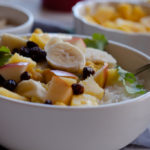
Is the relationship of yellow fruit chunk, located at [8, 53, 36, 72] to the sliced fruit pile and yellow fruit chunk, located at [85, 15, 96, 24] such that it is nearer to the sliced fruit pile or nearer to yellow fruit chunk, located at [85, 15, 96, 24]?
the sliced fruit pile

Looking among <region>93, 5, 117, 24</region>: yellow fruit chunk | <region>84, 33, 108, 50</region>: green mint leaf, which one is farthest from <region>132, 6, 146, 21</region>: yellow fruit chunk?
<region>84, 33, 108, 50</region>: green mint leaf

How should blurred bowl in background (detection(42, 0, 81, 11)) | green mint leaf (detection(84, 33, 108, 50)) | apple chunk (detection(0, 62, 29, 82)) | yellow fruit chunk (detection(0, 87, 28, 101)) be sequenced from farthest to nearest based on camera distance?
blurred bowl in background (detection(42, 0, 81, 11)), green mint leaf (detection(84, 33, 108, 50)), apple chunk (detection(0, 62, 29, 82)), yellow fruit chunk (detection(0, 87, 28, 101))

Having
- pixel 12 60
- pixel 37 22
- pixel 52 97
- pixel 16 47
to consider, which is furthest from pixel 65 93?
pixel 37 22

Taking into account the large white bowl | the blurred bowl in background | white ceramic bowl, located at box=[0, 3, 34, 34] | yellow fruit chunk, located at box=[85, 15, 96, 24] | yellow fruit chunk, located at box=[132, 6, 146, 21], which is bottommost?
the blurred bowl in background

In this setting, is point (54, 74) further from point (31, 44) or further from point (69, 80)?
point (31, 44)

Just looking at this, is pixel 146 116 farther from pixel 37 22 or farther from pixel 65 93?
pixel 37 22

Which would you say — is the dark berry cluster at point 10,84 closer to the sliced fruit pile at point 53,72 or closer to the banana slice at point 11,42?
the sliced fruit pile at point 53,72

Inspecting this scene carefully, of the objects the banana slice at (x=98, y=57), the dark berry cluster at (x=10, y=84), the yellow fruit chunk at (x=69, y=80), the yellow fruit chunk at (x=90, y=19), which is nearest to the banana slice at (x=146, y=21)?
the yellow fruit chunk at (x=90, y=19)
